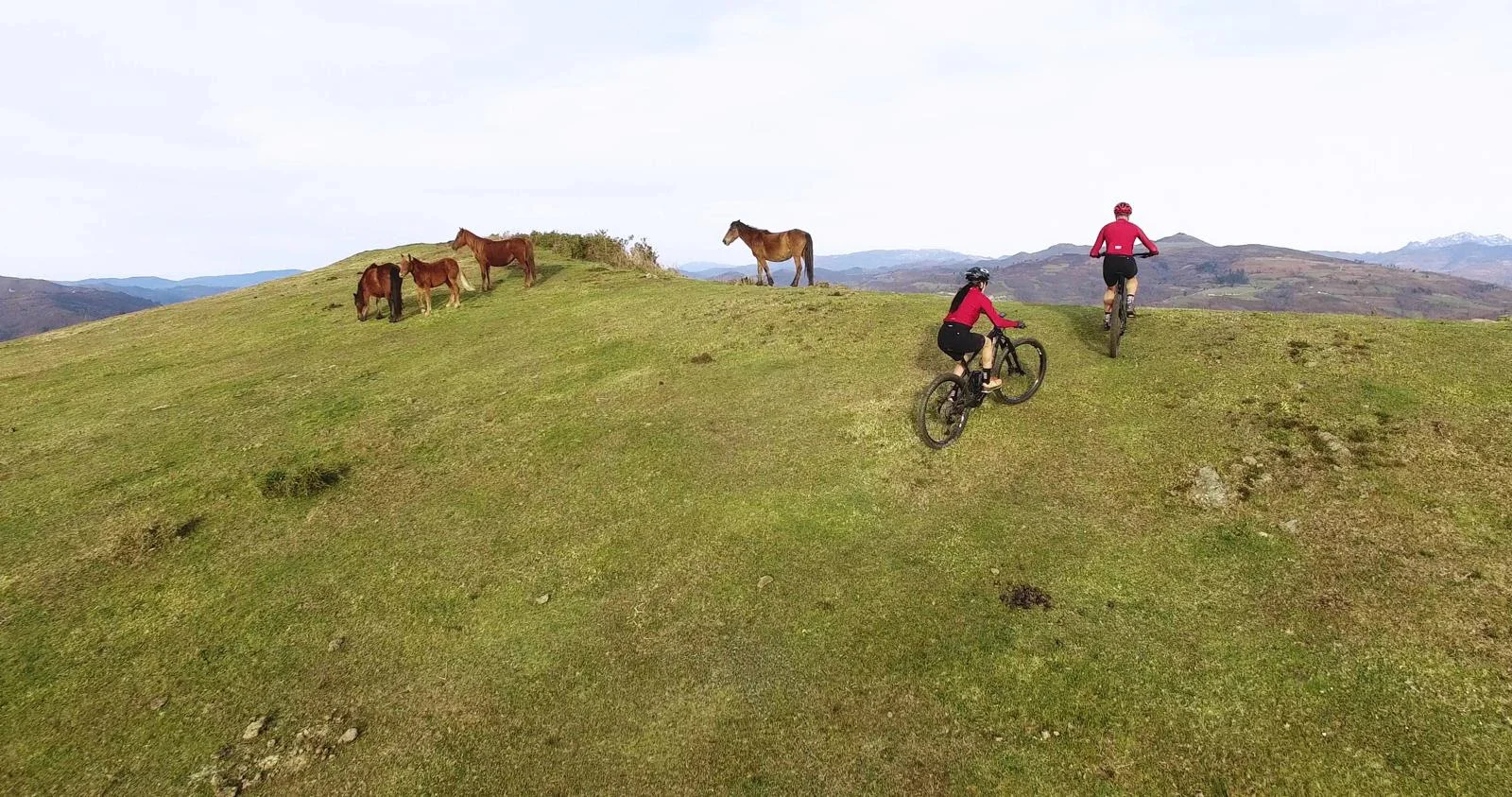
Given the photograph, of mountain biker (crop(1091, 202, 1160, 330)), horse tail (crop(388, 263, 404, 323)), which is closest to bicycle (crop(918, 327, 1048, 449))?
mountain biker (crop(1091, 202, 1160, 330))

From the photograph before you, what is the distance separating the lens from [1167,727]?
503 cm

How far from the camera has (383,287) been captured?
62.9 feet

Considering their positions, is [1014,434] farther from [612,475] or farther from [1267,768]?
[612,475]

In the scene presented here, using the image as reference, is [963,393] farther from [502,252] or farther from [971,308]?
[502,252]

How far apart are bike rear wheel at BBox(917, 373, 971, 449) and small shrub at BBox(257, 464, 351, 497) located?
890cm

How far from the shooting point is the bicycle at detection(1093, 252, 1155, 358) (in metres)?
11.6

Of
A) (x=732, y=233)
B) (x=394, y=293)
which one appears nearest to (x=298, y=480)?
(x=394, y=293)

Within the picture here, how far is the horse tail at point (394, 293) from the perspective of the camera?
18812 millimetres

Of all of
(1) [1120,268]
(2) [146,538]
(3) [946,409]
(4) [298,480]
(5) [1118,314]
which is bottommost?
(2) [146,538]

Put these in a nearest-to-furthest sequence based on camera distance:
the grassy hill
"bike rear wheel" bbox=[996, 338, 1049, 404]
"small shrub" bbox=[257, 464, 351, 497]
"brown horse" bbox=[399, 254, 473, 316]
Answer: the grassy hill, "small shrub" bbox=[257, 464, 351, 497], "bike rear wheel" bbox=[996, 338, 1049, 404], "brown horse" bbox=[399, 254, 473, 316]

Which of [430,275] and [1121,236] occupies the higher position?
[430,275]

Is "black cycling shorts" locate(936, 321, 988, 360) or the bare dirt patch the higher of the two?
"black cycling shorts" locate(936, 321, 988, 360)

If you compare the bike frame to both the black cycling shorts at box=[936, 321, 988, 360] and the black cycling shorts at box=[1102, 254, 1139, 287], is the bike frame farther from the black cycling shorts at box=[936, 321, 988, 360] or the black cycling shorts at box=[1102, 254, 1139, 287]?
the black cycling shorts at box=[1102, 254, 1139, 287]

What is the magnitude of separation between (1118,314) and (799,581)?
8.45m
